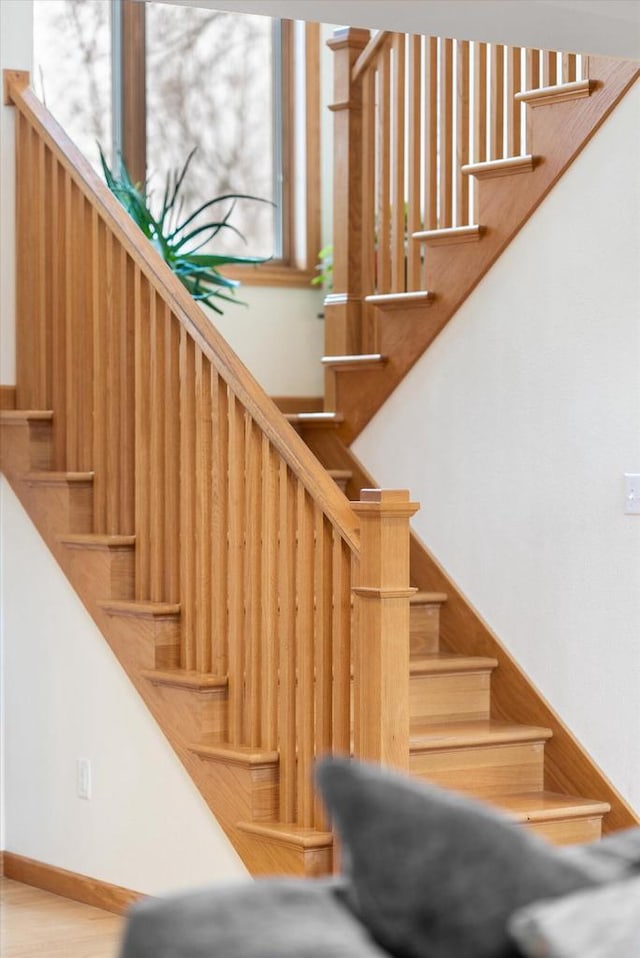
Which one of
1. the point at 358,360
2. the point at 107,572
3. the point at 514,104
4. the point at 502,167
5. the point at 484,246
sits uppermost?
the point at 514,104

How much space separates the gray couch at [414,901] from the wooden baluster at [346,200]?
4.07 m

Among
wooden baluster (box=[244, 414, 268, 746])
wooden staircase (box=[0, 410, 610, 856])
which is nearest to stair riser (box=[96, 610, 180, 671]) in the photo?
wooden staircase (box=[0, 410, 610, 856])

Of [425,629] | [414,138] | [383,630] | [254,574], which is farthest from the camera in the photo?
[414,138]

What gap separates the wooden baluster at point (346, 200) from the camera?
17.8ft

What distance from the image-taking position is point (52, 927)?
4.29 meters

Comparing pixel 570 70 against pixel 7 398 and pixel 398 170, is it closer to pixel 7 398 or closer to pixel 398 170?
pixel 398 170

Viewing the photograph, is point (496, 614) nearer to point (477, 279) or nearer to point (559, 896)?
point (477, 279)

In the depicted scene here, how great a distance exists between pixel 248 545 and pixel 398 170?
1.83 meters

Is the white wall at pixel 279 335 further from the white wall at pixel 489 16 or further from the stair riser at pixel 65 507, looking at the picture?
the white wall at pixel 489 16

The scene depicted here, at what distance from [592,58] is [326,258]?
2194 millimetres

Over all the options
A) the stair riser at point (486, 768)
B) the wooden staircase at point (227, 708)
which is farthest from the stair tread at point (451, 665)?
the stair riser at point (486, 768)

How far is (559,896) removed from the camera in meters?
1.39

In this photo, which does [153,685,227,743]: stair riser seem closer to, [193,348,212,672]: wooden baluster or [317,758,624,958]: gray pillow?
[193,348,212,672]: wooden baluster

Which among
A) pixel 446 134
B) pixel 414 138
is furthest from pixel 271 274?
pixel 446 134
